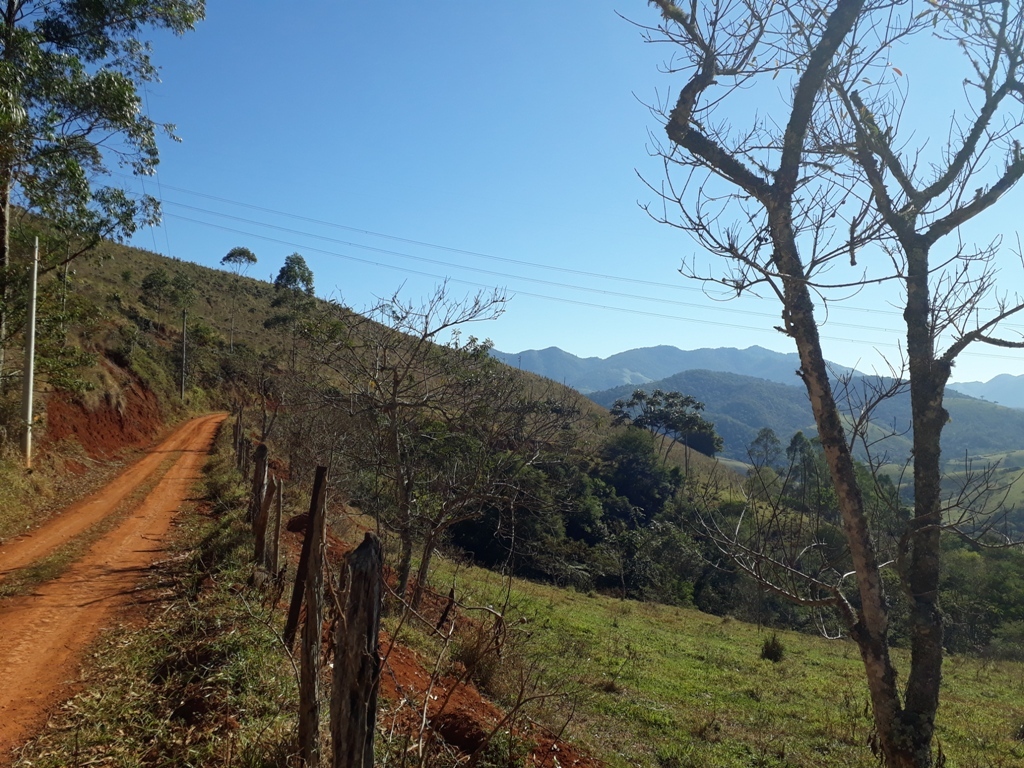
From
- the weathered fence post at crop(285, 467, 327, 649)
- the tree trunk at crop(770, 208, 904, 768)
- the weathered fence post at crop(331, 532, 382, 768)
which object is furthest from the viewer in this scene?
the weathered fence post at crop(285, 467, 327, 649)

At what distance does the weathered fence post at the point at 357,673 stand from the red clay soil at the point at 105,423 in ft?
62.0

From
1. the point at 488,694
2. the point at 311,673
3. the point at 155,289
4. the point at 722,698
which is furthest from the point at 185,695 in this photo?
the point at 155,289

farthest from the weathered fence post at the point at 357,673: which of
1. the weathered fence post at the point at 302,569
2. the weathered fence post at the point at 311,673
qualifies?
the weathered fence post at the point at 302,569

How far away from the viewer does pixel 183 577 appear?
7930 mm

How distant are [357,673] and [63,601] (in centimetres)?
616

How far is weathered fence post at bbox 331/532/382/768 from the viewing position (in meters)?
2.76

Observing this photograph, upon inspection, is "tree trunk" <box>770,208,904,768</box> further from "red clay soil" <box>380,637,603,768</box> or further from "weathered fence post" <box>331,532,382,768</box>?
"weathered fence post" <box>331,532,382,768</box>

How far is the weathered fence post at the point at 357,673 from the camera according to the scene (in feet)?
9.05

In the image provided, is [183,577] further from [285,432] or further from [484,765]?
[285,432]

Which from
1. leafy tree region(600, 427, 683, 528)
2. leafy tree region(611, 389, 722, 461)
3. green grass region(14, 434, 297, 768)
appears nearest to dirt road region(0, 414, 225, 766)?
green grass region(14, 434, 297, 768)

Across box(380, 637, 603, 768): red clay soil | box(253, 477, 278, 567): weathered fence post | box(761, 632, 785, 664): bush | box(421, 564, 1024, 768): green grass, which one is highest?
box(253, 477, 278, 567): weathered fence post

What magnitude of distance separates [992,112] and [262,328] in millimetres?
58534

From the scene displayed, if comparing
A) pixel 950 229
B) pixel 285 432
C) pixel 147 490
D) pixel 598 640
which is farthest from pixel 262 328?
pixel 950 229

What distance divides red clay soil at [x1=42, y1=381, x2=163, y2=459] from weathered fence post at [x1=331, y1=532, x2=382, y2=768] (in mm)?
18883
